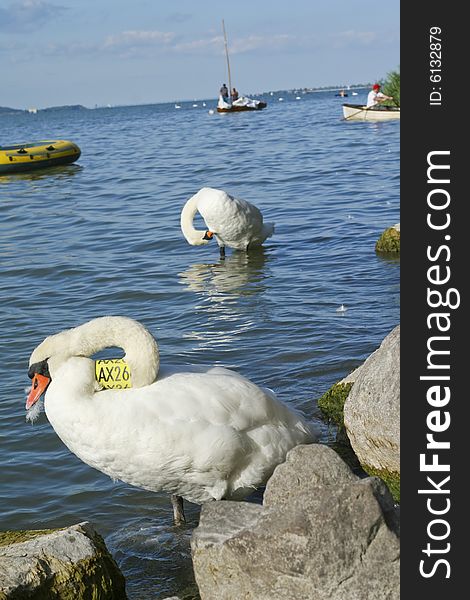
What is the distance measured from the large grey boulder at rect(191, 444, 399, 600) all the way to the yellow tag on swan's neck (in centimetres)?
153

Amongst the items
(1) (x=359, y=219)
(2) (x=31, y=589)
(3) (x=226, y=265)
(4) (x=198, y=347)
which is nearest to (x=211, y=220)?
(3) (x=226, y=265)

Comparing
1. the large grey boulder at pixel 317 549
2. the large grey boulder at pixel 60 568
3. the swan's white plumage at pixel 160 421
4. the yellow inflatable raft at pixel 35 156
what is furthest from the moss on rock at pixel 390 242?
the yellow inflatable raft at pixel 35 156

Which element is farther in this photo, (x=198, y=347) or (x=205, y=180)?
(x=205, y=180)

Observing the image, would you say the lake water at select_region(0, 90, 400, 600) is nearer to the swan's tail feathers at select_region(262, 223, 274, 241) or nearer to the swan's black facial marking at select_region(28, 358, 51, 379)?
the swan's tail feathers at select_region(262, 223, 274, 241)

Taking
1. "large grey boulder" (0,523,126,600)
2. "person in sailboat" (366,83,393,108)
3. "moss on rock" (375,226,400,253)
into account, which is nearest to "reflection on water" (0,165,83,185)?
"person in sailboat" (366,83,393,108)

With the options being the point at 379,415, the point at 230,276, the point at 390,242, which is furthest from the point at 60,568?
the point at 390,242

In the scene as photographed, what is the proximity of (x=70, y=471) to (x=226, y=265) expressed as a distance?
7.54m

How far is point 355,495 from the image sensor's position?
137 inches

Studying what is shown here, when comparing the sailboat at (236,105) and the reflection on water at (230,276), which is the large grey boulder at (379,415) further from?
the sailboat at (236,105)

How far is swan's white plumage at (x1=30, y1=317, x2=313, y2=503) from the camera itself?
498 cm

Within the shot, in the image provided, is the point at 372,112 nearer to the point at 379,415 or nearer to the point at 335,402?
the point at 335,402

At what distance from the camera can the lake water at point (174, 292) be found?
6.23 m

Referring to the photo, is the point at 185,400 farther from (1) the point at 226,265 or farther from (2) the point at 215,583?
(1) the point at 226,265

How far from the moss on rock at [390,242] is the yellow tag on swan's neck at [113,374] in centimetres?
840
